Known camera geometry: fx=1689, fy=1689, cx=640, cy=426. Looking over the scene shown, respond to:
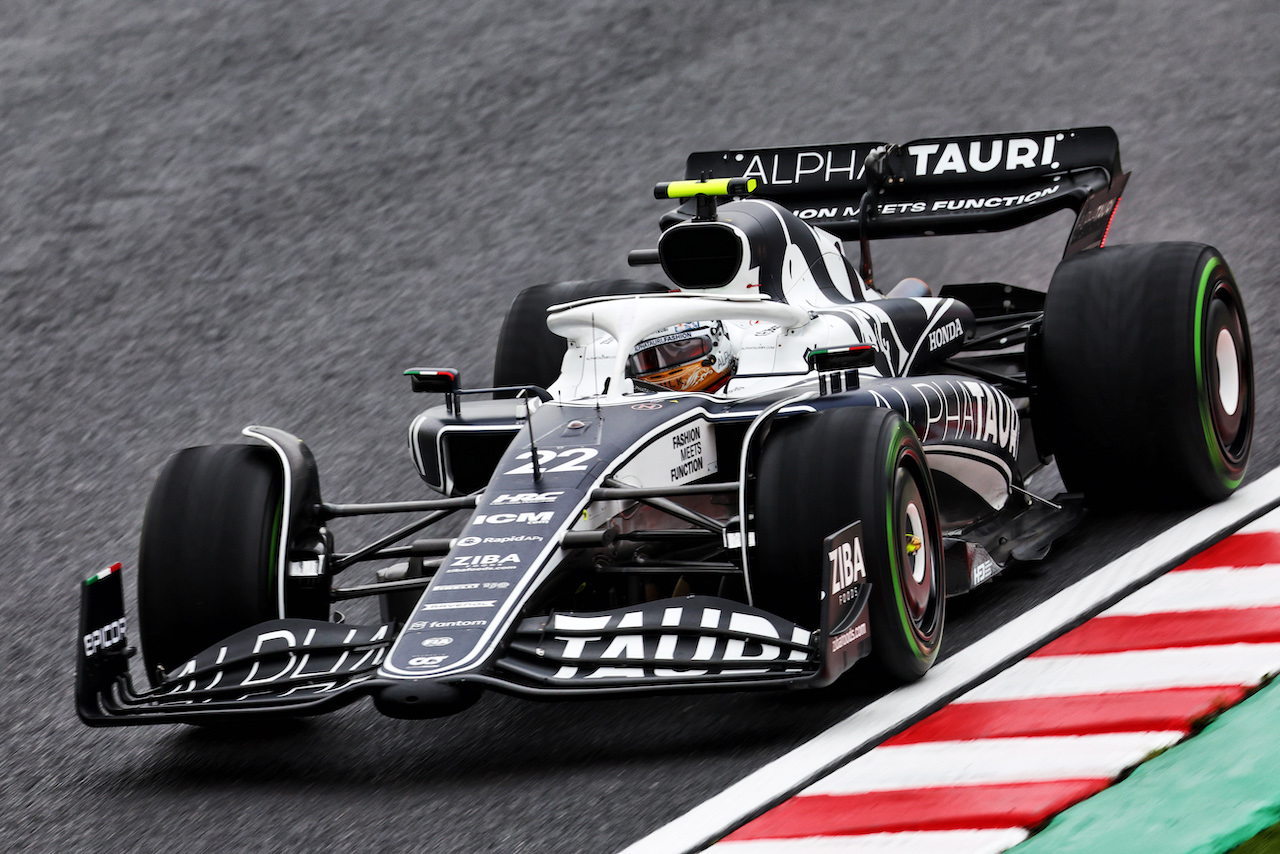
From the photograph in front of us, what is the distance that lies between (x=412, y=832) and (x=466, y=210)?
874 cm

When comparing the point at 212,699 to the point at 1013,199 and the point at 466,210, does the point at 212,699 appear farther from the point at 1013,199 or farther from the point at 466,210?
the point at 466,210

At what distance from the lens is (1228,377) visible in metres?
7.39

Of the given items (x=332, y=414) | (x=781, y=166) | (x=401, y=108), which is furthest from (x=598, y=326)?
(x=401, y=108)

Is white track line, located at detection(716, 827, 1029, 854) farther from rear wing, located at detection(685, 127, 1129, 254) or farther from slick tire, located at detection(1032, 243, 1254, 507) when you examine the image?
rear wing, located at detection(685, 127, 1129, 254)

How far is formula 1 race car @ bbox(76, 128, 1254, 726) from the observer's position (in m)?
5.04

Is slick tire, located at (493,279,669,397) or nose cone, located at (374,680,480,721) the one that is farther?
slick tire, located at (493,279,669,397)

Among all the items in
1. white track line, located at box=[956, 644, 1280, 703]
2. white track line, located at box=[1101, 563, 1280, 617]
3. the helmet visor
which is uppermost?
the helmet visor

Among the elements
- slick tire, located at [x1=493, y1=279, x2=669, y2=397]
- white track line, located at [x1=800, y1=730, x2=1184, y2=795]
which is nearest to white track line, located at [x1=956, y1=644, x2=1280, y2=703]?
white track line, located at [x1=800, y1=730, x2=1184, y2=795]

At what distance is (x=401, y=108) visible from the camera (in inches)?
571

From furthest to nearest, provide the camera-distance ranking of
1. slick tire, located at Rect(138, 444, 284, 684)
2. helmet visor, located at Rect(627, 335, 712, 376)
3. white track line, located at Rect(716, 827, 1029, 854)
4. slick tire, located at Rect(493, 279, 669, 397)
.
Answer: slick tire, located at Rect(493, 279, 669, 397)
helmet visor, located at Rect(627, 335, 712, 376)
slick tire, located at Rect(138, 444, 284, 684)
white track line, located at Rect(716, 827, 1029, 854)

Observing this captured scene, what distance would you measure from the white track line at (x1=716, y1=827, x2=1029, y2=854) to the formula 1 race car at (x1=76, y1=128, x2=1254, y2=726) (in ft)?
2.04

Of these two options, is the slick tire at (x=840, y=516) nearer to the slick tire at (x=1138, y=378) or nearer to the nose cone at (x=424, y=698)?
the nose cone at (x=424, y=698)

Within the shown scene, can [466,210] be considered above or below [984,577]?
above

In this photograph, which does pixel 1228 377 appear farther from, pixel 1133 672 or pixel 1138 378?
pixel 1133 672
